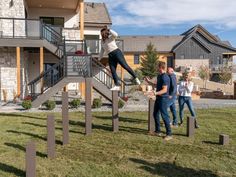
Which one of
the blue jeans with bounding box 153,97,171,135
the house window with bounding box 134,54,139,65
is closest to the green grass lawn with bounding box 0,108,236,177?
the blue jeans with bounding box 153,97,171,135

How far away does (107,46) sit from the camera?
8352 mm

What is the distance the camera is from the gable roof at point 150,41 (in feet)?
184

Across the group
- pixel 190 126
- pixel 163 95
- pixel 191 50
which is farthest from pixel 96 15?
pixel 191 50

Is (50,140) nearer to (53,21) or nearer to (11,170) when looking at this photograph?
(11,170)

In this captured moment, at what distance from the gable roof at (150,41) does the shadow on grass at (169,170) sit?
49.3 metres

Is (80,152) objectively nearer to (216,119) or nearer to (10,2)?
(216,119)

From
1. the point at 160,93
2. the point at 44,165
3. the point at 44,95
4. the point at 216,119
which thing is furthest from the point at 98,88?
the point at 44,165

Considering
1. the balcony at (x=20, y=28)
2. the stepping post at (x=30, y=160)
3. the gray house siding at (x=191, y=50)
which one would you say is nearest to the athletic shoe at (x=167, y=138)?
the stepping post at (x=30, y=160)

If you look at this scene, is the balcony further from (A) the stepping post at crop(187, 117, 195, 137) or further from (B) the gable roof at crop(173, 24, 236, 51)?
(B) the gable roof at crop(173, 24, 236, 51)

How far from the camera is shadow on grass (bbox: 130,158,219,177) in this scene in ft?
20.2

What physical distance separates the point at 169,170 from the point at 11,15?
1639cm

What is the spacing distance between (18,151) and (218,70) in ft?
165

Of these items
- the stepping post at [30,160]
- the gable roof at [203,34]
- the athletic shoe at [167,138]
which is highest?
the gable roof at [203,34]

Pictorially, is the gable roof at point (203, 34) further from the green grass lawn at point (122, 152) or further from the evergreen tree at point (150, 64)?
the green grass lawn at point (122, 152)
